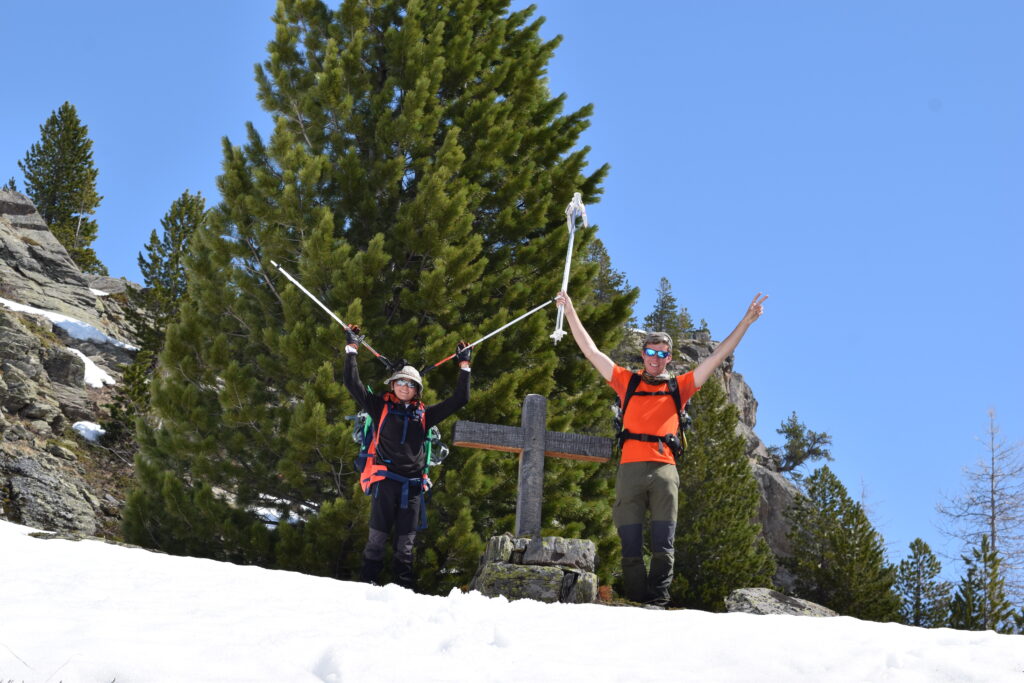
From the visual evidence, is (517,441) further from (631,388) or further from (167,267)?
(167,267)

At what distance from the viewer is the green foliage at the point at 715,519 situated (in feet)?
61.1

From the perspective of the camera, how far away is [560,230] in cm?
1127

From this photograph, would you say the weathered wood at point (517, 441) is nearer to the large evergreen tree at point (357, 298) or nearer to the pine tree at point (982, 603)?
the large evergreen tree at point (357, 298)

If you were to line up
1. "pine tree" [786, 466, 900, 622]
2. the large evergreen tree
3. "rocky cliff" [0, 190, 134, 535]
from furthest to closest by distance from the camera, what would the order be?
"pine tree" [786, 466, 900, 622] < "rocky cliff" [0, 190, 134, 535] < the large evergreen tree

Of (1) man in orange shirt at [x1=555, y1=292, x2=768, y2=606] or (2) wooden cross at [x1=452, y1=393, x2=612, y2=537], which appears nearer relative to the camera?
(1) man in orange shirt at [x1=555, y1=292, x2=768, y2=606]

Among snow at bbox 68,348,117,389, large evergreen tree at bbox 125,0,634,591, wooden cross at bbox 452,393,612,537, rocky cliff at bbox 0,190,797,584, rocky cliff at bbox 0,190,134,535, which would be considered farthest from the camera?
snow at bbox 68,348,117,389

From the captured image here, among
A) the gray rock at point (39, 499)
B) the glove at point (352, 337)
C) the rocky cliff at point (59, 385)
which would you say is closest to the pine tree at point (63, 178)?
the rocky cliff at point (59, 385)

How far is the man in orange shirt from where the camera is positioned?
7074mm

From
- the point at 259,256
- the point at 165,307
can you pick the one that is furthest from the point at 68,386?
the point at 259,256

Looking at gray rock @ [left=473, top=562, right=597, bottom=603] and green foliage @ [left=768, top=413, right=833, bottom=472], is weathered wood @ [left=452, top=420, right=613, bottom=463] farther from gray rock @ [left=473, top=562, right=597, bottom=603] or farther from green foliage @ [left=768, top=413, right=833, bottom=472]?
green foliage @ [left=768, top=413, right=833, bottom=472]

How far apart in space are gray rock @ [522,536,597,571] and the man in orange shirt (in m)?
0.37

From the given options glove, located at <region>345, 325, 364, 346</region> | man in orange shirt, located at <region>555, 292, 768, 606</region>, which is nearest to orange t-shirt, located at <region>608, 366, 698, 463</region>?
man in orange shirt, located at <region>555, 292, 768, 606</region>

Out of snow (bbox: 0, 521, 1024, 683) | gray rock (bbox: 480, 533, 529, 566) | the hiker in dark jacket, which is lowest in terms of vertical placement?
snow (bbox: 0, 521, 1024, 683)

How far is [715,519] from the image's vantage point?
755 inches
